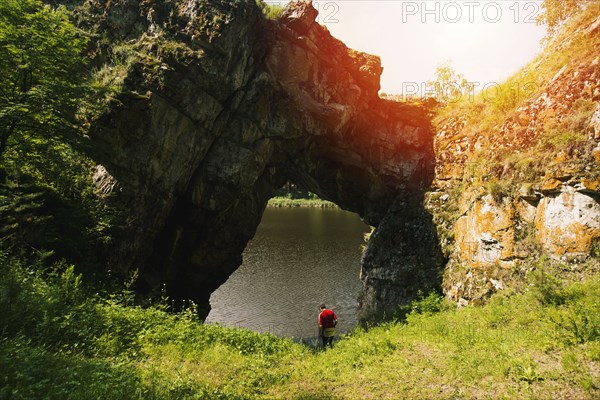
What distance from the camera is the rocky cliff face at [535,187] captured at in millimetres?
10547

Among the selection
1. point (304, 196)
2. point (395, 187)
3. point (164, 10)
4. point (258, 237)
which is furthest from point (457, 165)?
point (304, 196)

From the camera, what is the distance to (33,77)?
11.2 m

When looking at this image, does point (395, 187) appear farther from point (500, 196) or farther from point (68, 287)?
point (68, 287)

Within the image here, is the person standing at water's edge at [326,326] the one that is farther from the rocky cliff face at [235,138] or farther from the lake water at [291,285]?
the lake water at [291,285]

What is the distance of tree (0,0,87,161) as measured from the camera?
1044 cm

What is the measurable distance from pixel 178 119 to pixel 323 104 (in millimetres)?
8749

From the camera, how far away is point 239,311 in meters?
26.3

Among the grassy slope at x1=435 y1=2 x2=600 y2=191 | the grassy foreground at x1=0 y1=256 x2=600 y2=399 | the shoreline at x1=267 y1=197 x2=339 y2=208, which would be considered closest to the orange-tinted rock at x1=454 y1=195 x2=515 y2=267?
the grassy slope at x1=435 y1=2 x2=600 y2=191

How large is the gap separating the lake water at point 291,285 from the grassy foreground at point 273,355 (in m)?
12.8

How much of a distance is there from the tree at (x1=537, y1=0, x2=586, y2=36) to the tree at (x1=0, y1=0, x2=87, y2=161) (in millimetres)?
20445

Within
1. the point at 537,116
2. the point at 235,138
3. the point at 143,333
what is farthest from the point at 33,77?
the point at 537,116

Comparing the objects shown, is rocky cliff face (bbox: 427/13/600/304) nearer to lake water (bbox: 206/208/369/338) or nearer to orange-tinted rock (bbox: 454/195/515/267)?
orange-tinted rock (bbox: 454/195/515/267)

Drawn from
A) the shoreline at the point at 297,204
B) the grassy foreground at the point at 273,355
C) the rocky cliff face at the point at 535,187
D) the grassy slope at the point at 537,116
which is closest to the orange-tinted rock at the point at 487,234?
the rocky cliff face at the point at 535,187

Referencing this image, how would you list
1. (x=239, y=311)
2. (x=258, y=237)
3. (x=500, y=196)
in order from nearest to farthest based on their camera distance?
(x=500, y=196) → (x=239, y=311) → (x=258, y=237)
